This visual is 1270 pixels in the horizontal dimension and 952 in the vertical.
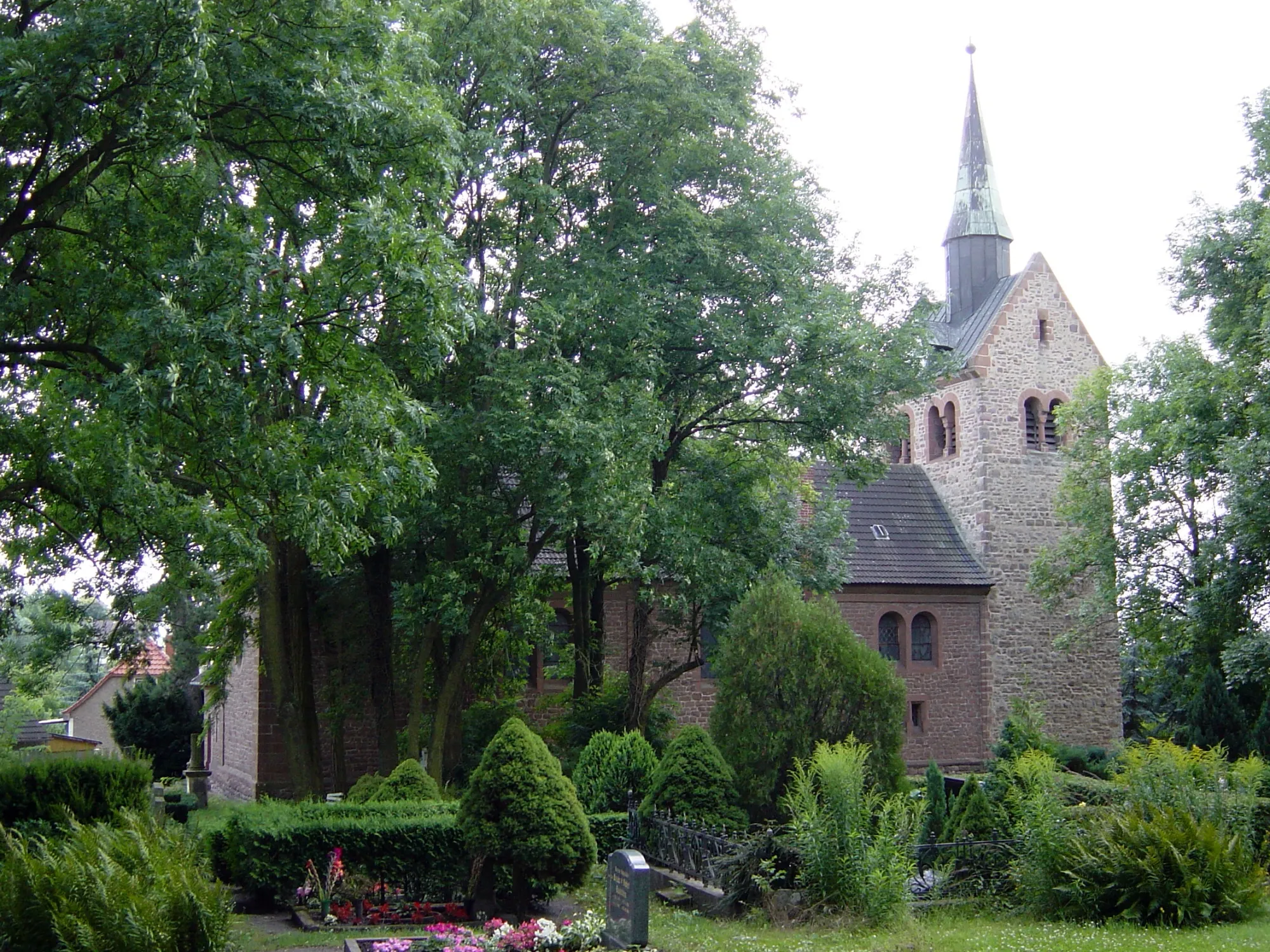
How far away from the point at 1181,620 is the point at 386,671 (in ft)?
55.1

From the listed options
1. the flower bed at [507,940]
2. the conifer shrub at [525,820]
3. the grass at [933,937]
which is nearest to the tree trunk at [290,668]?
the grass at [933,937]

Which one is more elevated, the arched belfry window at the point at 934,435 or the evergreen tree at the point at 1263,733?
the arched belfry window at the point at 934,435

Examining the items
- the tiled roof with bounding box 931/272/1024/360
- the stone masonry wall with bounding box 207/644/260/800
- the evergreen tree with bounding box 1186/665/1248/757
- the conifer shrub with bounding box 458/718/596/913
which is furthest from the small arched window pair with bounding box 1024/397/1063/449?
the conifer shrub with bounding box 458/718/596/913

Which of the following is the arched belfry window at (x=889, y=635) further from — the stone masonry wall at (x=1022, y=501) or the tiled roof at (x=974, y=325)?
the tiled roof at (x=974, y=325)

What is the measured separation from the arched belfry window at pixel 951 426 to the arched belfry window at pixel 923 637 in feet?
15.9

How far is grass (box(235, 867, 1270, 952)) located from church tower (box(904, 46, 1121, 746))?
19.6 metres

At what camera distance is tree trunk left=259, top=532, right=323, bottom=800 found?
59.8 ft

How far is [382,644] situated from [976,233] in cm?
2240

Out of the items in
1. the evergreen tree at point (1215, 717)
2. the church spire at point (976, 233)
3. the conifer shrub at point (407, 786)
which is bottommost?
the conifer shrub at point (407, 786)

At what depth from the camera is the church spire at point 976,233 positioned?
34.2 metres

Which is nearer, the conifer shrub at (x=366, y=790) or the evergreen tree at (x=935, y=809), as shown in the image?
the conifer shrub at (x=366, y=790)

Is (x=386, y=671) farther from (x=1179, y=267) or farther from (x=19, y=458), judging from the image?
(x=1179, y=267)

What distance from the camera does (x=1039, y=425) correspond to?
32.1 metres

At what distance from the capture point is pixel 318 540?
11.9 m
